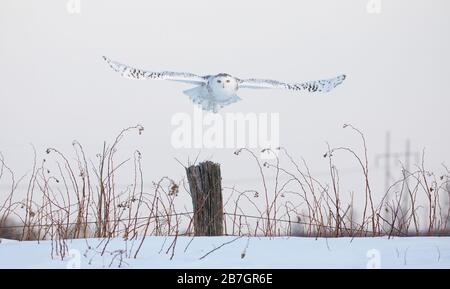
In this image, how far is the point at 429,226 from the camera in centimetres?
418

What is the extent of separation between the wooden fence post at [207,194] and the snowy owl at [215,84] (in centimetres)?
505

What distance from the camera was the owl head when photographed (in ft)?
32.4

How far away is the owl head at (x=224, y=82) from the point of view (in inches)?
389

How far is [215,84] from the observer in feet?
32.7

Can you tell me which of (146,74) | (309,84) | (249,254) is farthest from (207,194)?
(309,84)

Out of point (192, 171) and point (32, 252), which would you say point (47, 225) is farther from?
point (192, 171)

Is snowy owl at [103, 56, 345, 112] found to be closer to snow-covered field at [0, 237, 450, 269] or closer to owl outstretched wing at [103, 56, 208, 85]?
owl outstretched wing at [103, 56, 208, 85]

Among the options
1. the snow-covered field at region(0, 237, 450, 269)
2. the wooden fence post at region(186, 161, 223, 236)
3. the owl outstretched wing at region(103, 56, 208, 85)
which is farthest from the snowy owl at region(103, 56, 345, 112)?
the snow-covered field at region(0, 237, 450, 269)

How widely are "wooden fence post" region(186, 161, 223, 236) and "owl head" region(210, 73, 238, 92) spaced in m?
5.62

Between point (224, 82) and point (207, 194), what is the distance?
5.69 metres

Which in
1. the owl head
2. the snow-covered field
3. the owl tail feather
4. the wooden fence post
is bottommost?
the snow-covered field

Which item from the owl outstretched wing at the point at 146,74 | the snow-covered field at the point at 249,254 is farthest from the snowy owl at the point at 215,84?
the snow-covered field at the point at 249,254

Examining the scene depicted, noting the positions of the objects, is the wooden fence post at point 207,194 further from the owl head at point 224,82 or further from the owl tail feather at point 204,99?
the owl tail feather at point 204,99
